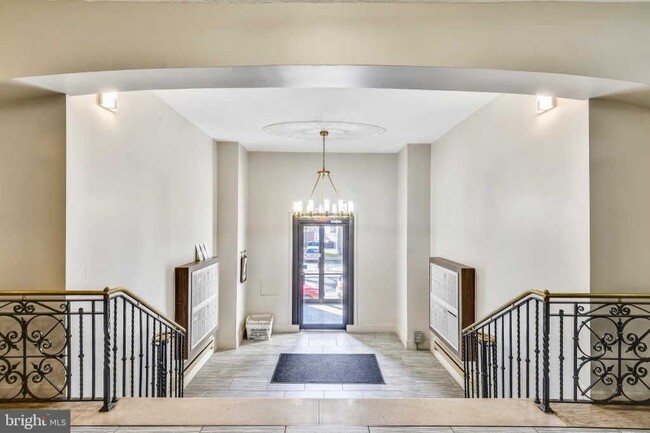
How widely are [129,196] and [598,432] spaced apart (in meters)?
4.35

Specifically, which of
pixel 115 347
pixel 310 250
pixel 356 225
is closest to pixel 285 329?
pixel 310 250

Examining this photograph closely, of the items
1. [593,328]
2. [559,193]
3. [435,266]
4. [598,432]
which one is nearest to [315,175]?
[435,266]

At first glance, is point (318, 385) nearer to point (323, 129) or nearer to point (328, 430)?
point (328, 430)

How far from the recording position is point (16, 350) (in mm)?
3119

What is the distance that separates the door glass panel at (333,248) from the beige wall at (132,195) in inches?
125

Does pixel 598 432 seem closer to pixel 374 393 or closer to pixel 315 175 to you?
pixel 374 393

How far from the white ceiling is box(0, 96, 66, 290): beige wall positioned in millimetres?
1670

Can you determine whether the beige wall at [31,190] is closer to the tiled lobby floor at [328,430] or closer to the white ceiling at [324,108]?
the tiled lobby floor at [328,430]

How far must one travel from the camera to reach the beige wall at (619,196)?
315cm

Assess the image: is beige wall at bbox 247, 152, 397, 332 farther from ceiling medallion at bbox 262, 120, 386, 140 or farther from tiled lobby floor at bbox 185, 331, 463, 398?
ceiling medallion at bbox 262, 120, 386, 140

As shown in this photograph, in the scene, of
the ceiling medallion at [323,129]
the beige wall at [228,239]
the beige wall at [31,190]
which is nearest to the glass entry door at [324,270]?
the beige wall at [228,239]

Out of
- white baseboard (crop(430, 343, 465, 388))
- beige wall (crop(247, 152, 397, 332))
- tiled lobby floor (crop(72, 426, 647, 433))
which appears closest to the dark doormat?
white baseboard (crop(430, 343, 465, 388))

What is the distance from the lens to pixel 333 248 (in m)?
8.71

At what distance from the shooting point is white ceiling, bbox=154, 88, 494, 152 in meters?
4.64
